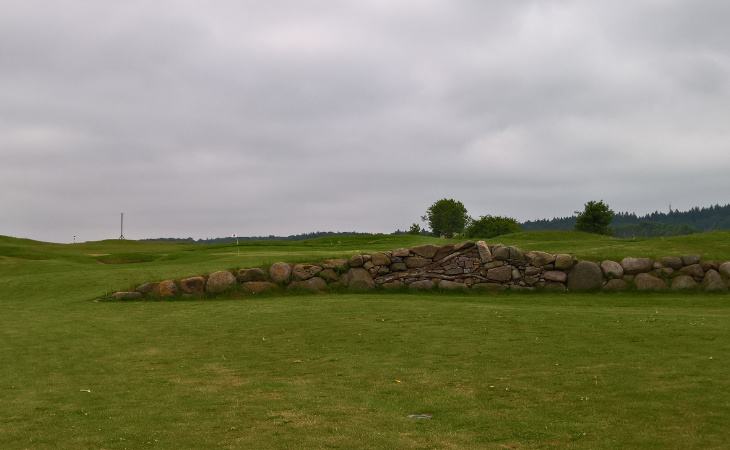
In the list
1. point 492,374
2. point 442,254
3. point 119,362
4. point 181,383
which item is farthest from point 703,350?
point 442,254

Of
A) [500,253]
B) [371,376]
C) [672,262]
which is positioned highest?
[500,253]

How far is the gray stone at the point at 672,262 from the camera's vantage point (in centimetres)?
2009

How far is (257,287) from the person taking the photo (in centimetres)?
2141

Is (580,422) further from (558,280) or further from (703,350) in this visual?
(558,280)

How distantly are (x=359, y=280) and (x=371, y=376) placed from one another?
1267cm

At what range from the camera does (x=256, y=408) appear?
743cm

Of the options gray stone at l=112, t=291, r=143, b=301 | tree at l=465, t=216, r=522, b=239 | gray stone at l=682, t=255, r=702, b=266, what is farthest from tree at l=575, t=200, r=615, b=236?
gray stone at l=112, t=291, r=143, b=301

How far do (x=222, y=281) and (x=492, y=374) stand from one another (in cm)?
1411

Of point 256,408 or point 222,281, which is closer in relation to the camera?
point 256,408

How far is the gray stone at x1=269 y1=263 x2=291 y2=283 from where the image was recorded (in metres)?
21.7

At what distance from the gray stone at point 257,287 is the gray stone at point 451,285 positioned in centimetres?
606

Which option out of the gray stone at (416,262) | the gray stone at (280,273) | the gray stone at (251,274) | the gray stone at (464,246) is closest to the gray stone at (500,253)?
the gray stone at (464,246)

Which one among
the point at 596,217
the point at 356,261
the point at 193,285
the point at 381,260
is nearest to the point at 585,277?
the point at 381,260

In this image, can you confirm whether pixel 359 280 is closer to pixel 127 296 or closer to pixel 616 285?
pixel 127 296
